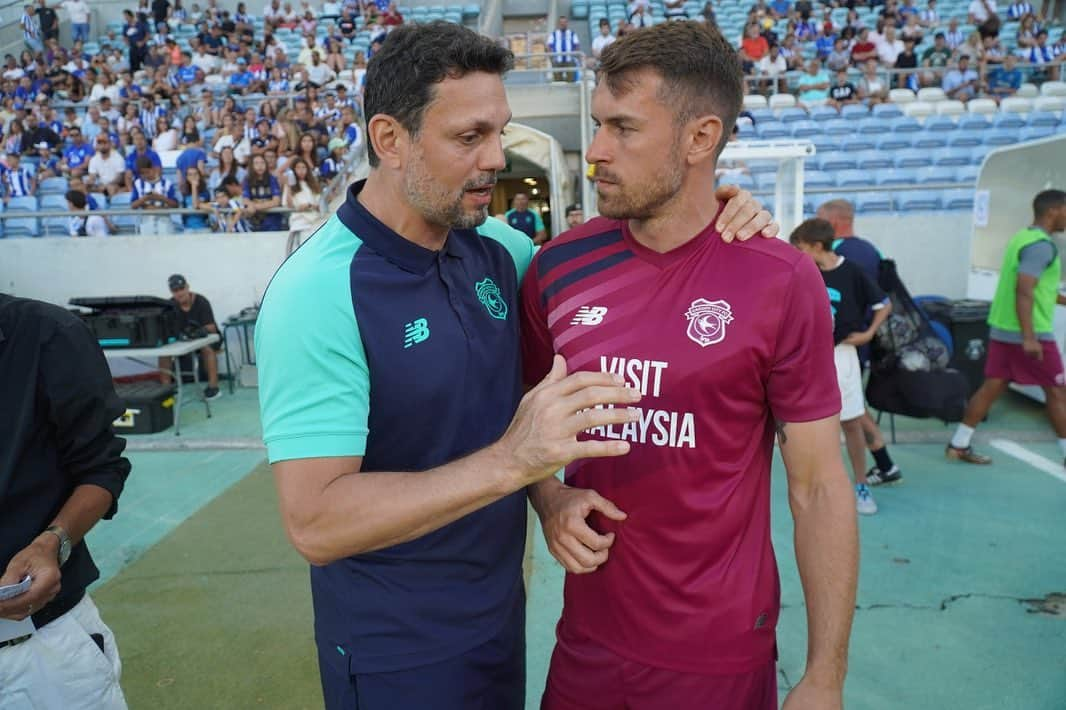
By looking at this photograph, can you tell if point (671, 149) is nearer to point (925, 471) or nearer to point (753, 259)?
point (753, 259)

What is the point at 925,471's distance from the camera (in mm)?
5574

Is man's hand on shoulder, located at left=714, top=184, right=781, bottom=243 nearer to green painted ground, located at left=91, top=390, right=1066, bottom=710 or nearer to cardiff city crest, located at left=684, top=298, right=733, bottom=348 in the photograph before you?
cardiff city crest, located at left=684, top=298, right=733, bottom=348

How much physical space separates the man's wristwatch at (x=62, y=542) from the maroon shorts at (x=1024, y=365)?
571cm

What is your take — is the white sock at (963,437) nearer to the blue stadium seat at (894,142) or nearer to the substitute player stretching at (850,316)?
the substitute player stretching at (850,316)

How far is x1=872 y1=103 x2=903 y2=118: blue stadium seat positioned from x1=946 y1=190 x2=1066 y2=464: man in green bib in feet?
29.9

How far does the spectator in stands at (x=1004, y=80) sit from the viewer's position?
13.7 m

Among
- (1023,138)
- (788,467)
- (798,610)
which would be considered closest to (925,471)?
(798,610)

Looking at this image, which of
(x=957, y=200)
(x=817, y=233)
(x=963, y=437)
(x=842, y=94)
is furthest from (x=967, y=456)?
(x=842, y=94)

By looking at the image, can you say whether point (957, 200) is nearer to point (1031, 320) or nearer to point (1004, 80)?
point (1004, 80)

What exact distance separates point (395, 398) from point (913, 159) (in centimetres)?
1280

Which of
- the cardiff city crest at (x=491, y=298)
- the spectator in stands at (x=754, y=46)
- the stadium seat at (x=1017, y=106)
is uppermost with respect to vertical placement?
the spectator in stands at (x=754, y=46)

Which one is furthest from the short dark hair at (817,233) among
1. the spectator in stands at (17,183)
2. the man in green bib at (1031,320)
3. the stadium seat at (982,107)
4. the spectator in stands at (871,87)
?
the spectator in stands at (17,183)

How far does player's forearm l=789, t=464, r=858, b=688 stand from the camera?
158 cm

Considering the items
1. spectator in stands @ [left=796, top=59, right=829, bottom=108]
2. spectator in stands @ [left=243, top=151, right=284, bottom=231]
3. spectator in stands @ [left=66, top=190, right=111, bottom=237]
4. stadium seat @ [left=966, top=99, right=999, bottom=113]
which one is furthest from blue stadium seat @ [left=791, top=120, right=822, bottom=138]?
spectator in stands @ [left=66, top=190, right=111, bottom=237]
